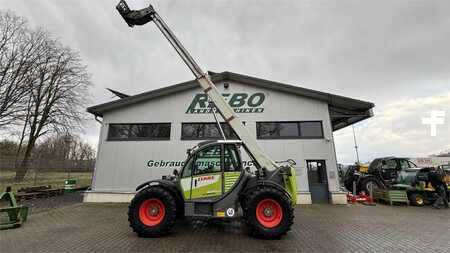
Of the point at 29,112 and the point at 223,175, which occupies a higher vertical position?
the point at 29,112

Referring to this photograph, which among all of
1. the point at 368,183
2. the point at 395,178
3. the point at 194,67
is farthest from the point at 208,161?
the point at 395,178

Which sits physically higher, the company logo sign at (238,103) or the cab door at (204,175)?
the company logo sign at (238,103)

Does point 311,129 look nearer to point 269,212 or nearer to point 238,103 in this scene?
point 238,103

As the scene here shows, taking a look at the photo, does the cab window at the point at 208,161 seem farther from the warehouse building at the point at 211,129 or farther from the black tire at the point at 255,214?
the warehouse building at the point at 211,129

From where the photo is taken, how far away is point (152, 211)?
4348 millimetres

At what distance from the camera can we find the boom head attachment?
5.12 m

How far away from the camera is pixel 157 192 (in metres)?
4.29

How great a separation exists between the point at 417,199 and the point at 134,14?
42.0ft

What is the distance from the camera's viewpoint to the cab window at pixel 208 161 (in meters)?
4.42

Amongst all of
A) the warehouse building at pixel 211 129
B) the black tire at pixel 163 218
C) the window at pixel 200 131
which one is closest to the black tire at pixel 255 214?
the black tire at pixel 163 218

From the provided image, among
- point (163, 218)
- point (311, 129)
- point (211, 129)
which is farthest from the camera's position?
point (211, 129)

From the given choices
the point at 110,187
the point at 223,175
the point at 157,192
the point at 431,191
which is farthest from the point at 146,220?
the point at 431,191

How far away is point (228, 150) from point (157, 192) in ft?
6.29

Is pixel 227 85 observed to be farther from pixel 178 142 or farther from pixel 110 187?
pixel 110 187
